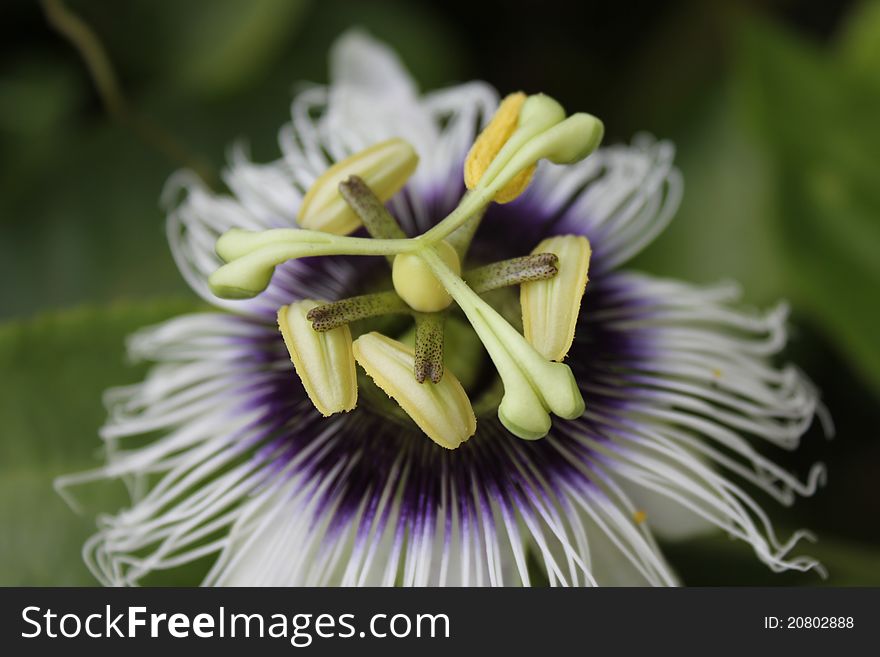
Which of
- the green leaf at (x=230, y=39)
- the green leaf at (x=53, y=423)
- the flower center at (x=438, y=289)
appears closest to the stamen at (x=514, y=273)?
the flower center at (x=438, y=289)

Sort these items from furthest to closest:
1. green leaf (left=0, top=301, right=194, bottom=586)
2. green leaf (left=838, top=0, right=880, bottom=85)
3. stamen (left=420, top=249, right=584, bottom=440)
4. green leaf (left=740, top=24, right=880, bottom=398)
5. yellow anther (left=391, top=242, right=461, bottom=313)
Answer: green leaf (left=838, top=0, right=880, bottom=85), green leaf (left=740, top=24, right=880, bottom=398), green leaf (left=0, top=301, right=194, bottom=586), yellow anther (left=391, top=242, right=461, bottom=313), stamen (left=420, top=249, right=584, bottom=440)

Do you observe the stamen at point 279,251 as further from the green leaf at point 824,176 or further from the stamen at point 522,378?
the green leaf at point 824,176

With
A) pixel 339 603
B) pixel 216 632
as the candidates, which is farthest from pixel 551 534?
pixel 216 632

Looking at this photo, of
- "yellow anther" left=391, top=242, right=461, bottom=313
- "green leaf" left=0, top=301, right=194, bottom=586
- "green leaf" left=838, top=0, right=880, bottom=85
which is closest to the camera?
"yellow anther" left=391, top=242, right=461, bottom=313

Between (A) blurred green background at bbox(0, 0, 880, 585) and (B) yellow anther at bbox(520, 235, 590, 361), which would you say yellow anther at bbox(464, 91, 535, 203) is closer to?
(B) yellow anther at bbox(520, 235, 590, 361)

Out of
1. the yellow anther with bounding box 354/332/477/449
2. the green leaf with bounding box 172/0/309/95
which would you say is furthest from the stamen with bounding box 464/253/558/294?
the green leaf with bounding box 172/0/309/95

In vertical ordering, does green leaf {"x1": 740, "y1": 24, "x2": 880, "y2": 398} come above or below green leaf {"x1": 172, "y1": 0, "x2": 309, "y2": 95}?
below

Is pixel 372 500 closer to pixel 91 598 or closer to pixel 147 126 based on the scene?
pixel 91 598

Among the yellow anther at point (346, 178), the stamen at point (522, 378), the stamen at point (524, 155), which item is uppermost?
the yellow anther at point (346, 178)

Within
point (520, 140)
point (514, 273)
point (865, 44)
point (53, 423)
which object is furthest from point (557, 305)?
point (865, 44)
